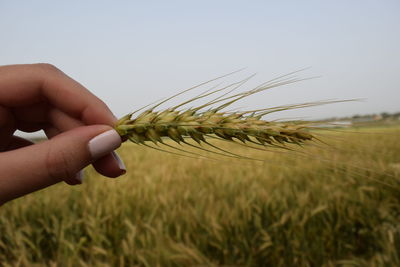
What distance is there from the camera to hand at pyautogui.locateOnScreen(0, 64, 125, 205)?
1.36 metres

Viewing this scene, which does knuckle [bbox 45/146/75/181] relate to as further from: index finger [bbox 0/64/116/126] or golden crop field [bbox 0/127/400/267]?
golden crop field [bbox 0/127/400/267]

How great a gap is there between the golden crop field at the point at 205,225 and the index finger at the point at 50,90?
108 cm

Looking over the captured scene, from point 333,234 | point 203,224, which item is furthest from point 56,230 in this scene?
point 333,234

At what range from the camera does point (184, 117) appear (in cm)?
129

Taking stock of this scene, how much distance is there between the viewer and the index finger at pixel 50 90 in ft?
5.45

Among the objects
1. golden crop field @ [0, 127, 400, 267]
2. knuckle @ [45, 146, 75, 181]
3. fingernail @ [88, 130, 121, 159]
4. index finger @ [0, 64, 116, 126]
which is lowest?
golden crop field @ [0, 127, 400, 267]

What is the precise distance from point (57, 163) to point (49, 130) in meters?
0.79

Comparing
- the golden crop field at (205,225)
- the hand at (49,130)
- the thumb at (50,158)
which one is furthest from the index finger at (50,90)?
the golden crop field at (205,225)

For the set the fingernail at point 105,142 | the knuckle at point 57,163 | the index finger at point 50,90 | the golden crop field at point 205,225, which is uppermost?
the index finger at point 50,90

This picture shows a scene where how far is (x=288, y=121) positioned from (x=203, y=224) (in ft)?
5.73

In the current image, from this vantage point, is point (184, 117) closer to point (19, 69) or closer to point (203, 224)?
point (19, 69)

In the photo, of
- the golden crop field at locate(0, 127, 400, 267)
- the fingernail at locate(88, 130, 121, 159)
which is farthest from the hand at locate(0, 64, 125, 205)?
the golden crop field at locate(0, 127, 400, 267)

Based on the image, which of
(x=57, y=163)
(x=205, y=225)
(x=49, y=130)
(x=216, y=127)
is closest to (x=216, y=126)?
(x=216, y=127)

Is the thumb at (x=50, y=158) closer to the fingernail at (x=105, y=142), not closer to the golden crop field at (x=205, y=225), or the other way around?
the fingernail at (x=105, y=142)
